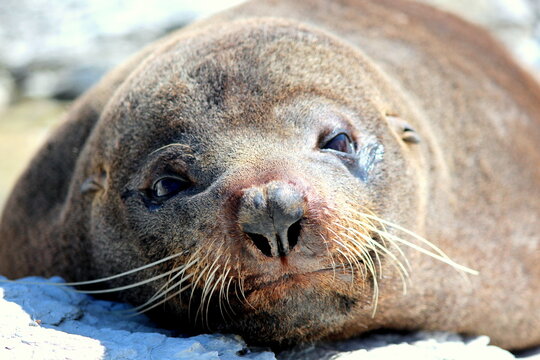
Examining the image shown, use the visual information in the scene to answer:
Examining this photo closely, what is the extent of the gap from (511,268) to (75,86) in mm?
9843

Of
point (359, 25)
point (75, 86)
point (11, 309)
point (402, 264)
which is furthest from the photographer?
point (75, 86)

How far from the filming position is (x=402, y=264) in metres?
4.38

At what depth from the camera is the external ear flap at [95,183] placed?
472 centimetres

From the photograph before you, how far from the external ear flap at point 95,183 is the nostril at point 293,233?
160 centimetres

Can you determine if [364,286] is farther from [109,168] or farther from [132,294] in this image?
[109,168]

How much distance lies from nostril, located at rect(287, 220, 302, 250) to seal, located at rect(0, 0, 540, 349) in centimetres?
2

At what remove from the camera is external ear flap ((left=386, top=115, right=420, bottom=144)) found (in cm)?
474

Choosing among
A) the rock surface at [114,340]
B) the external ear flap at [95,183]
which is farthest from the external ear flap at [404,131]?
the external ear flap at [95,183]

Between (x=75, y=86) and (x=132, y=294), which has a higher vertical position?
(x=75, y=86)

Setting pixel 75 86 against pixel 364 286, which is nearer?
pixel 364 286

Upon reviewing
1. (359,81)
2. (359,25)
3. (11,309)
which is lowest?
(11,309)

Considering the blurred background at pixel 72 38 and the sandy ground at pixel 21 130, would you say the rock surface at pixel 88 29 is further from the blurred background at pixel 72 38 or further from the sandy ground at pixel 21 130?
the sandy ground at pixel 21 130

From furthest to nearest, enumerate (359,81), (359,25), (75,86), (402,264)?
(75,86) < (359,25) < (359,81) < (402,264)

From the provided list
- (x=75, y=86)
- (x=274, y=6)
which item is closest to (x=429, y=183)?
(x=274, y=6)
